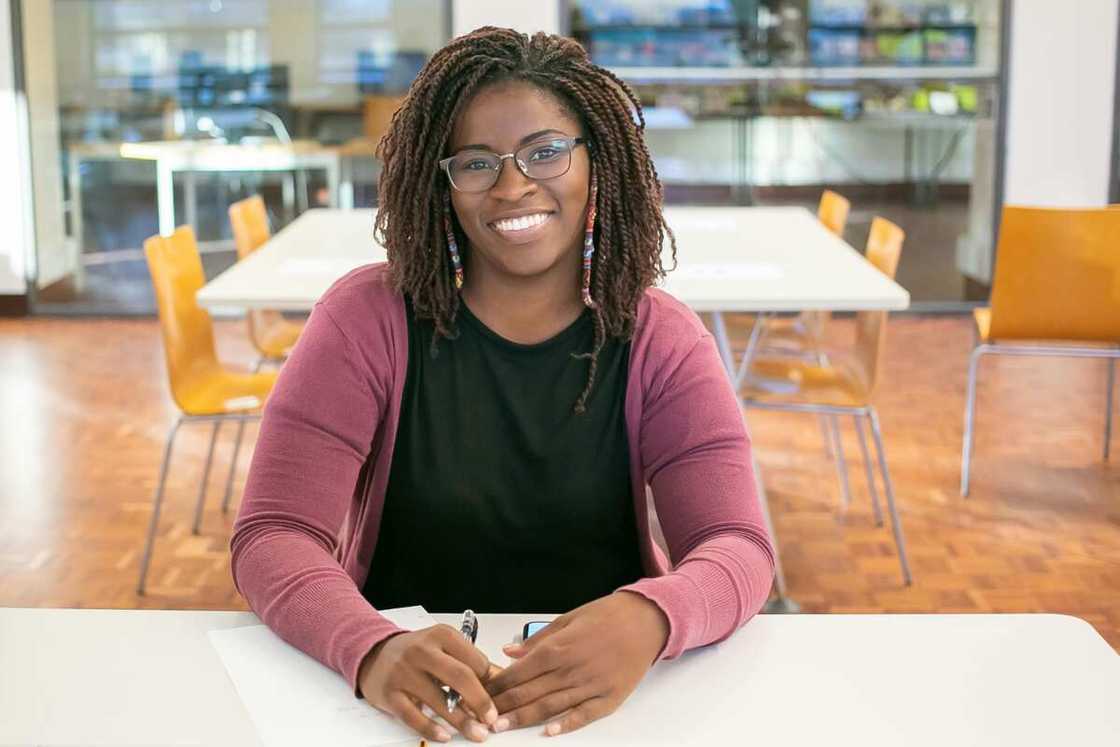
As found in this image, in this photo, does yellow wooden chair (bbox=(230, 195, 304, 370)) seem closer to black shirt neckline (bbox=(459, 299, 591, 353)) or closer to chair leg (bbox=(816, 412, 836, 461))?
chair leg (bbox=(816, 412, 836, 461))

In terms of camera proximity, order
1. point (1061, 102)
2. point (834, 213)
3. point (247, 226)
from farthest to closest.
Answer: point (1061, 102) → point (834, 213) → point (247, 226)

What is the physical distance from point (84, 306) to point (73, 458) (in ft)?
8.63

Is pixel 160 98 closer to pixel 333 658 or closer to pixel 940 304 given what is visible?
pixel 940 304

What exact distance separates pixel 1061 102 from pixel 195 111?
3.98m

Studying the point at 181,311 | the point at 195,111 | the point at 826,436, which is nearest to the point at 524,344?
the point at 181,311

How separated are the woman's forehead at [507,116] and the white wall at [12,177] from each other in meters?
5.76

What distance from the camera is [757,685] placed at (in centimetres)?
146

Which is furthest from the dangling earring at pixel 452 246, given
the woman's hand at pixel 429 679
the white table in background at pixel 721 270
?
the white table in background at pixel 721 270

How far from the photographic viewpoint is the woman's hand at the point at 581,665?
1388 mm

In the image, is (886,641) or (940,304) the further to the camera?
(940,304)

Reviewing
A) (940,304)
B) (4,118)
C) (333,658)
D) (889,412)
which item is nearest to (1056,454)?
(889,412)

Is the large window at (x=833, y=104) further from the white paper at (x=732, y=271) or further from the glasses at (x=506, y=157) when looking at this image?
the glasses at (x=506, y=157)

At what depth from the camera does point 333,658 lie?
1489 mm

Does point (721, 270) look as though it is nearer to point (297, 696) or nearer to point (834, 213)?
point (834, 213)
